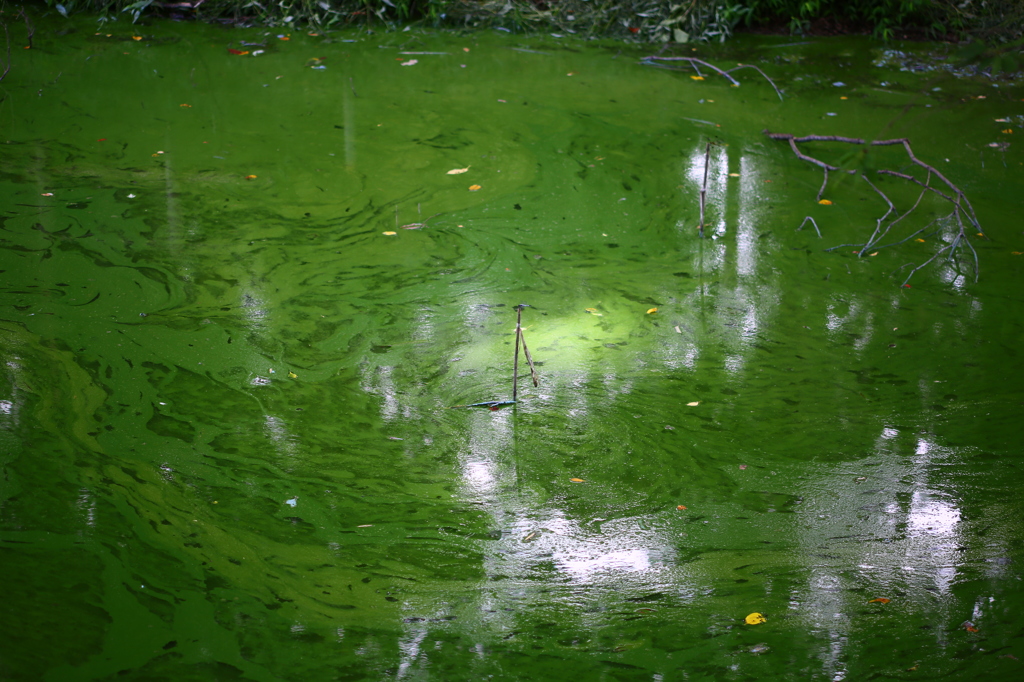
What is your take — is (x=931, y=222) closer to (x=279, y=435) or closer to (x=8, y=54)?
(x=279, y=435)

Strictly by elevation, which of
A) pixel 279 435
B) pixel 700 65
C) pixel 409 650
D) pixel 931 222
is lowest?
pixel 409 650

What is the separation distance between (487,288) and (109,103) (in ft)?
7.78

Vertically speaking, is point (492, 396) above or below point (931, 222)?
below

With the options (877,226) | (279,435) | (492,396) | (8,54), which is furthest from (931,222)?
(8,54)

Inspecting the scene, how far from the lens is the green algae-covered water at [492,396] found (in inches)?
59.9

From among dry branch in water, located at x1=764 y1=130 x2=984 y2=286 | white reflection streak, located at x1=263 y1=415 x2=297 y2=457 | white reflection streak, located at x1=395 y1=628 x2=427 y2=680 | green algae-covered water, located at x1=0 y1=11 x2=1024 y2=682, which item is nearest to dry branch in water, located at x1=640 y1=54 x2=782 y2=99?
green algae-covered water, located at x1=0 y1=11 x2=1024 y2=682

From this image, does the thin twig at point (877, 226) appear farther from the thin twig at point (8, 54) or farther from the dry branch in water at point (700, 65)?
the thin twig at point (8, 54)

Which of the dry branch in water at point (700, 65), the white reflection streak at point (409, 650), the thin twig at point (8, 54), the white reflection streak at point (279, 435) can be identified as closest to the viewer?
the white reflection streak at point (409, 650)

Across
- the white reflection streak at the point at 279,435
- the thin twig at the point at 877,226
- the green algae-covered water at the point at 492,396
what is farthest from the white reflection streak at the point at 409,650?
the thin twig at the point at 877,226

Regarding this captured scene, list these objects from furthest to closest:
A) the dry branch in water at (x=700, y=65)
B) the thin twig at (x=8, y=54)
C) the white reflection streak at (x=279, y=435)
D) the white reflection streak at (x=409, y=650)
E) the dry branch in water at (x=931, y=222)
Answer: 1. the dry branch in water at (x=700, y=65)
2. the thin twig at (x=8, y=54)
3. the dry branch in water at (x=931, y=222)
4. the white reflection streak at (x=279, y=435)
5. the white reflection streak at (x=409, y=650)

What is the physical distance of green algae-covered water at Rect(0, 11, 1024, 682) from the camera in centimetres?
152

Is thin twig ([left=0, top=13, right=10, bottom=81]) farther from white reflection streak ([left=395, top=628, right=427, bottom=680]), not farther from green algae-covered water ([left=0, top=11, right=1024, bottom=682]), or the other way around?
white reflection streak ([left=395, top=628, right=427, bottom=680])

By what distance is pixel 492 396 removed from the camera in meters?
2.15

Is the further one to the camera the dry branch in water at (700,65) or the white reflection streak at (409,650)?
the dry branch in water at (700,65)
